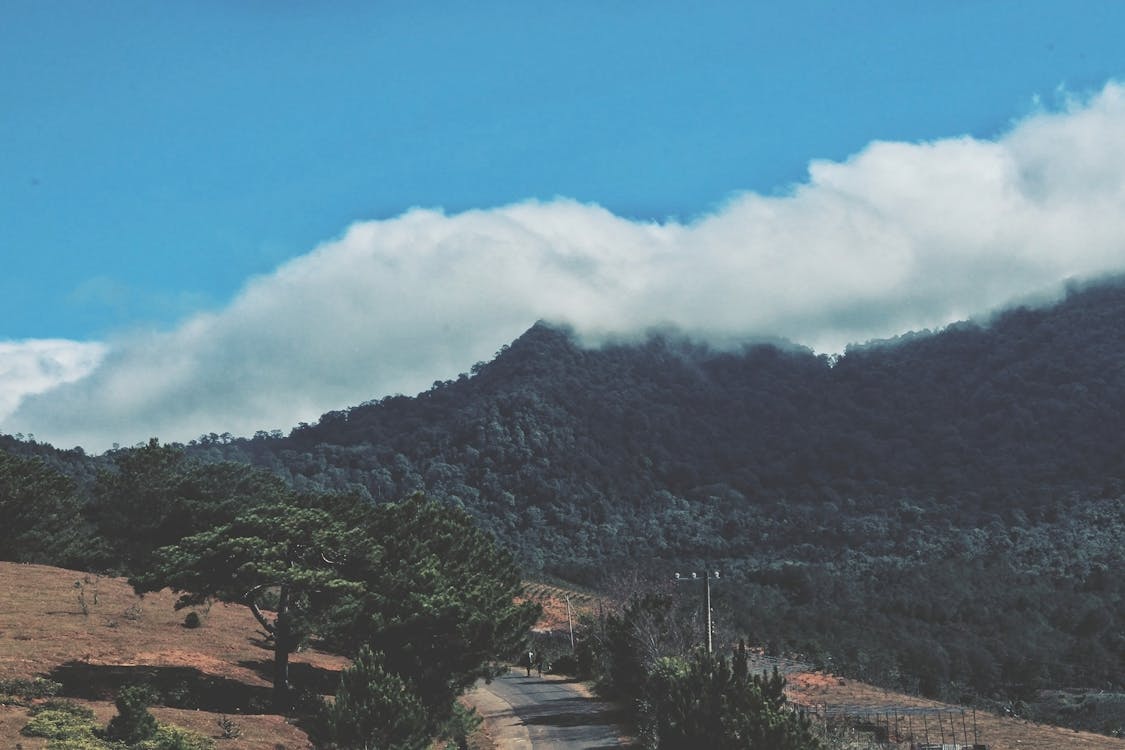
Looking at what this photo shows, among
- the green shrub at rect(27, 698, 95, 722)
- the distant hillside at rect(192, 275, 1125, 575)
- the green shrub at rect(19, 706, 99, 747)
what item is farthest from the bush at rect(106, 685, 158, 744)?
the distant hillside at rect(192, 275, 1125, 575)

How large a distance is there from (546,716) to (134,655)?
60.3 feet

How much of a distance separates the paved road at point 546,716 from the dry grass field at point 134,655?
7.58 metres

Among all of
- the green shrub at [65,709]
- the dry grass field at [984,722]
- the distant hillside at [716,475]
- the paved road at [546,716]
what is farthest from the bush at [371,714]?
the distant hillside at [716,475]

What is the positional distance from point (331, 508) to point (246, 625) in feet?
34.0

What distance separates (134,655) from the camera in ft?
111

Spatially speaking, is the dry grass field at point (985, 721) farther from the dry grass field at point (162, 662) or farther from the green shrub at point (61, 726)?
the green shrub at point (61, 726)

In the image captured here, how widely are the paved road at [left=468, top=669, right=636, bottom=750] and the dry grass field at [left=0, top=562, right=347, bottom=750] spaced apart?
24.9 ft

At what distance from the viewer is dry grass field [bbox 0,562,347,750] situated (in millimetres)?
27875

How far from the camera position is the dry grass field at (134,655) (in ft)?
91.5

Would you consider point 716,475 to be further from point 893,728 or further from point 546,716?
point 893,728

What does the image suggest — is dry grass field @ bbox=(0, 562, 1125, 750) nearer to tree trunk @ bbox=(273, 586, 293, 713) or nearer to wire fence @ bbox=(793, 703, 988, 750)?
tree trunk @ bbox=(273, 586, 293, 713)

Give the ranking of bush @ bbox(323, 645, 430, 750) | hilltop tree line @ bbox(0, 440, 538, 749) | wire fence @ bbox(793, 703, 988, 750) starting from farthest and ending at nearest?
wire fence @ bbox(793, 703, 988, 750)
hilltop tree line @ bbox(0, 440, 538, 749)
bush @ bbox(323, 645, 430, 750)

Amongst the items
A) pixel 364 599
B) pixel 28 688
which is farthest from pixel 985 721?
pixel 28 688

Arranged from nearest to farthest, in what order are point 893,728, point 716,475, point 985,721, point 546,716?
point 893,728 < point 985,721 < point 546,716 < point 716,475
